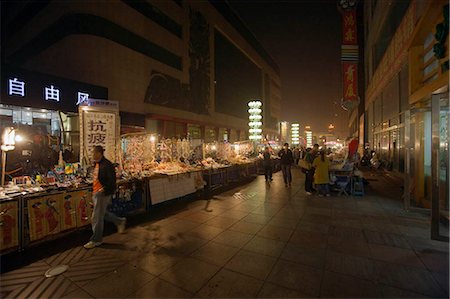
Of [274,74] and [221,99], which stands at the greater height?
[274,74]

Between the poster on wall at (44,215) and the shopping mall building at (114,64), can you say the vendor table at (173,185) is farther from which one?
the shopping mall building at (114,64)

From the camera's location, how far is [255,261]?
4078 mm

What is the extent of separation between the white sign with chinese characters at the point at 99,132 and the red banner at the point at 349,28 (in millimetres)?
→ 19444

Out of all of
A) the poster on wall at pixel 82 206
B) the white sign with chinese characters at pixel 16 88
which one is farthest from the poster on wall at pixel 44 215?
the white sign with chinese characters at pixel 16 88

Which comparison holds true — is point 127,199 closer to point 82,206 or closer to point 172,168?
point 82,206

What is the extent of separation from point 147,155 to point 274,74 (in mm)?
55287

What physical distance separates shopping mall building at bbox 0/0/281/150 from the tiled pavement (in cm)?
688

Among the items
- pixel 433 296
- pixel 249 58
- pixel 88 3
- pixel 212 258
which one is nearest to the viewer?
pixel 433 296

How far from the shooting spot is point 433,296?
307cm

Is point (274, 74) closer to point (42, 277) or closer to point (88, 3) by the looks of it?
point (88, 3)

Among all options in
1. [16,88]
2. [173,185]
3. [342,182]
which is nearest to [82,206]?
[173,185]

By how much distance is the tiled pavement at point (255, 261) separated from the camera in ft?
10.8

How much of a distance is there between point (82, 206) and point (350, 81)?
21.7 metres

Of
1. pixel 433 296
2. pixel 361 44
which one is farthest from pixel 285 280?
pixel 361 44
